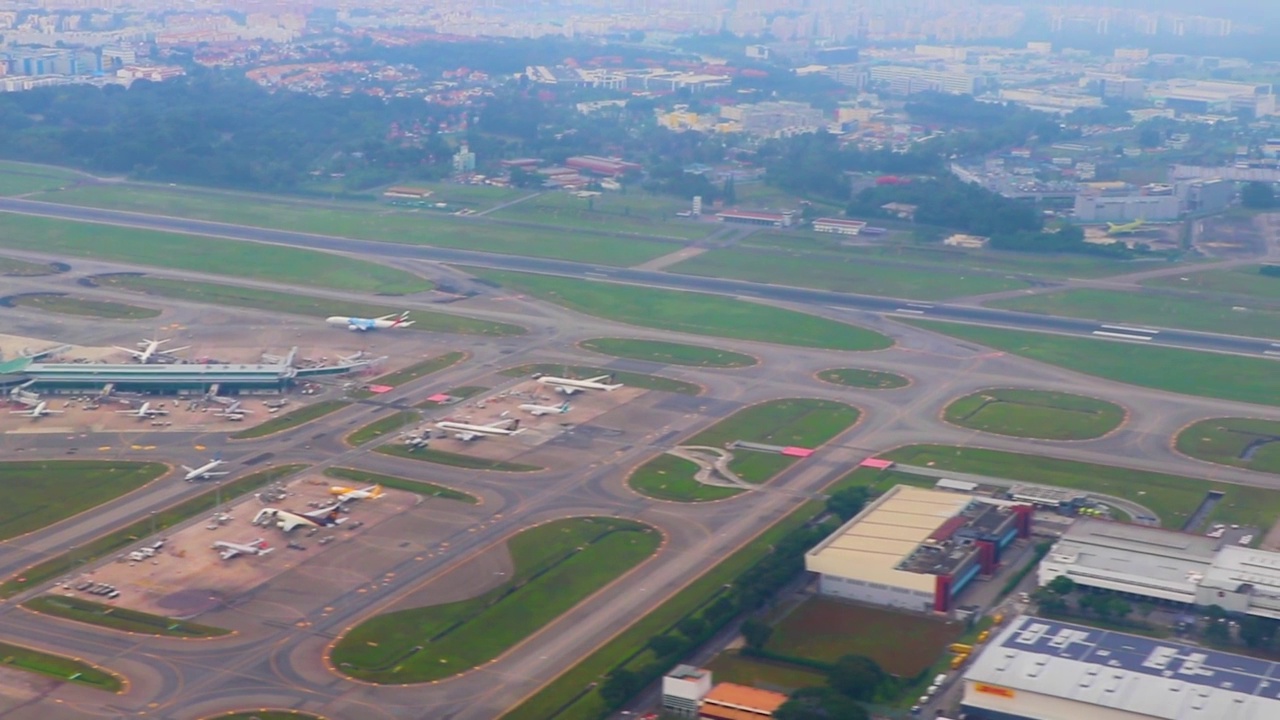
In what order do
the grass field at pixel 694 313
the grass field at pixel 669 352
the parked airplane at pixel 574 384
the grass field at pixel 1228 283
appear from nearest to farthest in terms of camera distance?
the parked airplane at pixel 574 384
the grass field at pixel 669 352
the grass field at pixel 694 313
the grass field at pixel 1228 283

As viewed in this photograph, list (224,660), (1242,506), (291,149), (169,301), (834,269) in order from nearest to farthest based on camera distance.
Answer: (224,660) → (1242,506) → (169,301) → (834,269) → (291,149)

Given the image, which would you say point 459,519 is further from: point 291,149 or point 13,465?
point 291,149

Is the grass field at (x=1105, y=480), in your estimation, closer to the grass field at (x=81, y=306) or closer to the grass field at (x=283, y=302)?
the grass field at (x=283, y=302)

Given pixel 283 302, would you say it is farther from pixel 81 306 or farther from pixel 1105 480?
pixel 1105 480

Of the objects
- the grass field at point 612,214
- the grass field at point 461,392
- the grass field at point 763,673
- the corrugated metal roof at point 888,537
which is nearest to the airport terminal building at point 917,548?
the corrugated metal roof at point 888,537

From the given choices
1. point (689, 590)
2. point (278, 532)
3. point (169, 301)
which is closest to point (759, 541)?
point (689, 590)

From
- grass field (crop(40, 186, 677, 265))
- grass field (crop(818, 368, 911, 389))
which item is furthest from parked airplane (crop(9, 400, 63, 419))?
grass field (crop(40, 186, 677, 265))
